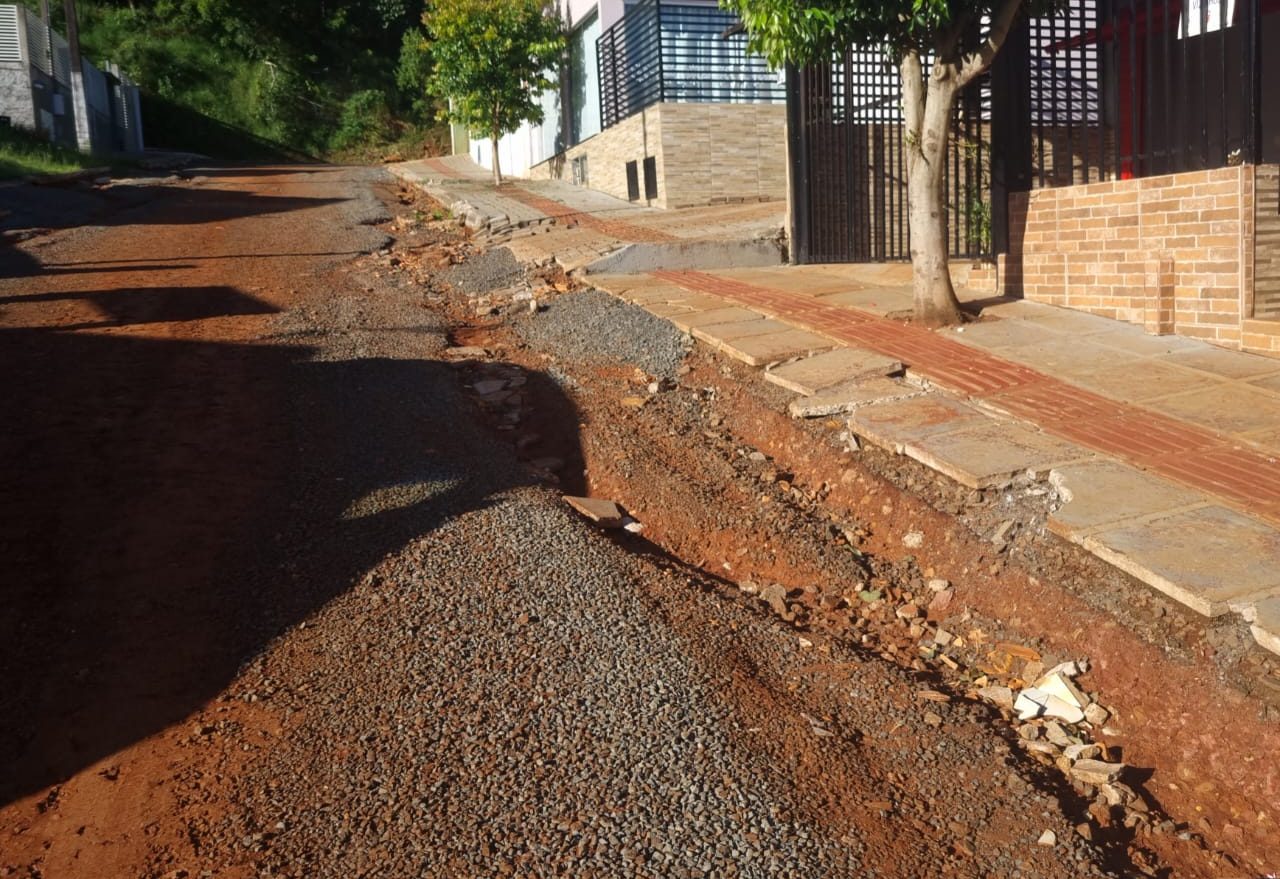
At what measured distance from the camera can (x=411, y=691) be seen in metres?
3.28

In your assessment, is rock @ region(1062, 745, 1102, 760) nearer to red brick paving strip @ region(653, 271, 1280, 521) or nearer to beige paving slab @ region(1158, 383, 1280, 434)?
red brick paving strip @ region(653, 271, 1280, 521)

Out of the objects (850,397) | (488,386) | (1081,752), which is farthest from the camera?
(488,386)

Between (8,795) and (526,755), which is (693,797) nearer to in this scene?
(526,755)

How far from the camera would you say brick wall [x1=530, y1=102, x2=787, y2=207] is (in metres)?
14.0

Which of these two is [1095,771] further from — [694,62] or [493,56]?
[493,56]

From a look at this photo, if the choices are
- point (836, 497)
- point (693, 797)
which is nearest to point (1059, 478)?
point (836, 497)

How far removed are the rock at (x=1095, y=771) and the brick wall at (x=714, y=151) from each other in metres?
11.4

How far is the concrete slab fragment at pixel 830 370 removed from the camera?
617 centimetres

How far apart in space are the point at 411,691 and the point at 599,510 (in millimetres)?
1680

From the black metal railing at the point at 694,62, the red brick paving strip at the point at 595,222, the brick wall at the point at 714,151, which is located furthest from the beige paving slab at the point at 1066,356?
the black metal railing at the point at 694,62

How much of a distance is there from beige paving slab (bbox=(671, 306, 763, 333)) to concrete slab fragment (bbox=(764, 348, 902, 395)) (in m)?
1.12

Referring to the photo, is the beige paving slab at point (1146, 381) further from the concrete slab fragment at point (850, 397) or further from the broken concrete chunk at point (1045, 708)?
the broken concrete chunk at point (1045, 708)

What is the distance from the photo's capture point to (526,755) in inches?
117

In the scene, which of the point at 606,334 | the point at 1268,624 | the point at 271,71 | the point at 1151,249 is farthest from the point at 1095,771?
the point at 271,71
